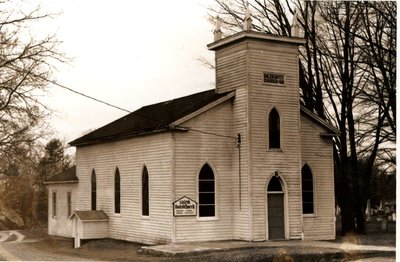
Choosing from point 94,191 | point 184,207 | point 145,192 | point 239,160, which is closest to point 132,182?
point 145,192

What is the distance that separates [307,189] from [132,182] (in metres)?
7.31

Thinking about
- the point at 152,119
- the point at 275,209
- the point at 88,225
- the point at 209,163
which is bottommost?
the point at 88,225

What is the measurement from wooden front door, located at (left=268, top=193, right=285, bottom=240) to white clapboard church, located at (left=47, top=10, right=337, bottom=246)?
0.04 metres

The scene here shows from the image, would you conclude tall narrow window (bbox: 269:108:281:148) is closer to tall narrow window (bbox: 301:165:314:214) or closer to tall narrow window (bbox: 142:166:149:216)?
tall narrow window (bbox: 301:165:314:214)

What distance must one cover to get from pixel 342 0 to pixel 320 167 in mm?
6906

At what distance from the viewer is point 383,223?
125 feet

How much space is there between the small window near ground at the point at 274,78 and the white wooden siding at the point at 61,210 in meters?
12.9

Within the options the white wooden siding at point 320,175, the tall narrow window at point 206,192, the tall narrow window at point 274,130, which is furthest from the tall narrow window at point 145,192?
the white wooden siding at point 320,175

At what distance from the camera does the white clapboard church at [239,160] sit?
25938 mm

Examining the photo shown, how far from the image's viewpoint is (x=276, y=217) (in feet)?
87.5

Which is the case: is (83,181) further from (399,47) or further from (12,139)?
(399,47)

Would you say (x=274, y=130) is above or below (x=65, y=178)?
above

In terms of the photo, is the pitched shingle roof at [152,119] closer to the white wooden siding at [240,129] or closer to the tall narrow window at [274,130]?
the white wooden siding at [240,129]

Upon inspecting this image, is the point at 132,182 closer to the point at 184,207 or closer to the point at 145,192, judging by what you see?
the point at 145,192
